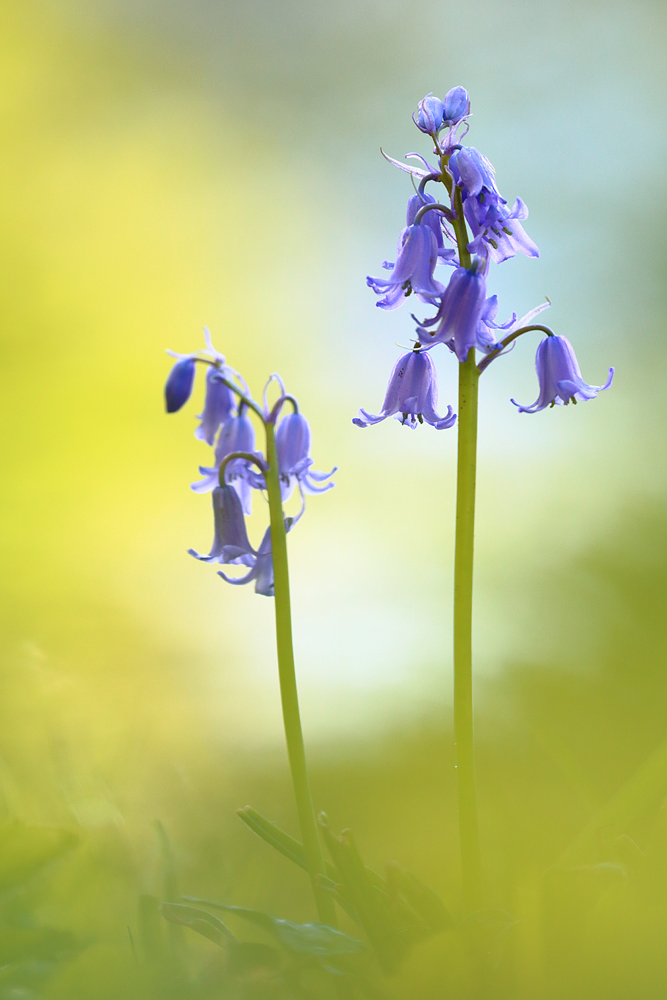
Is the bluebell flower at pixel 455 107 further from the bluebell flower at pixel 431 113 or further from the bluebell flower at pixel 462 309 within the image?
the bluebell flower at pixel 462 309

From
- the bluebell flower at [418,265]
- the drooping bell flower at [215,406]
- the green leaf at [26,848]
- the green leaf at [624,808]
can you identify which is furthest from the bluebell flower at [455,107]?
the green leaf at [26,848]

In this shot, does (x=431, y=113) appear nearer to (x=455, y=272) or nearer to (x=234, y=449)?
(x=455, y=272)

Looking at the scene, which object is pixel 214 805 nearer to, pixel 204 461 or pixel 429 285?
pixel 429 285

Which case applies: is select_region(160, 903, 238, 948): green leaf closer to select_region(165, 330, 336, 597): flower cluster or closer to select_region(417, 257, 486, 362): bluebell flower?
select_region(165, 330, 336, 597): flower cluster

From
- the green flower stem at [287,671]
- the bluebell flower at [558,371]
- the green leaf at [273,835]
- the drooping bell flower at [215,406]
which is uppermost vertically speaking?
the bluebell flower at [558,371]

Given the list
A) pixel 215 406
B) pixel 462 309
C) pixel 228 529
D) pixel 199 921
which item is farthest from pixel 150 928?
pixel 462 309

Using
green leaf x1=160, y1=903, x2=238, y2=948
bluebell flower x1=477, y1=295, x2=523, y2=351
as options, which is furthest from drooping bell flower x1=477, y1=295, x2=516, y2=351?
green leaf x1=160, y1=903, x2=238, y2=948
